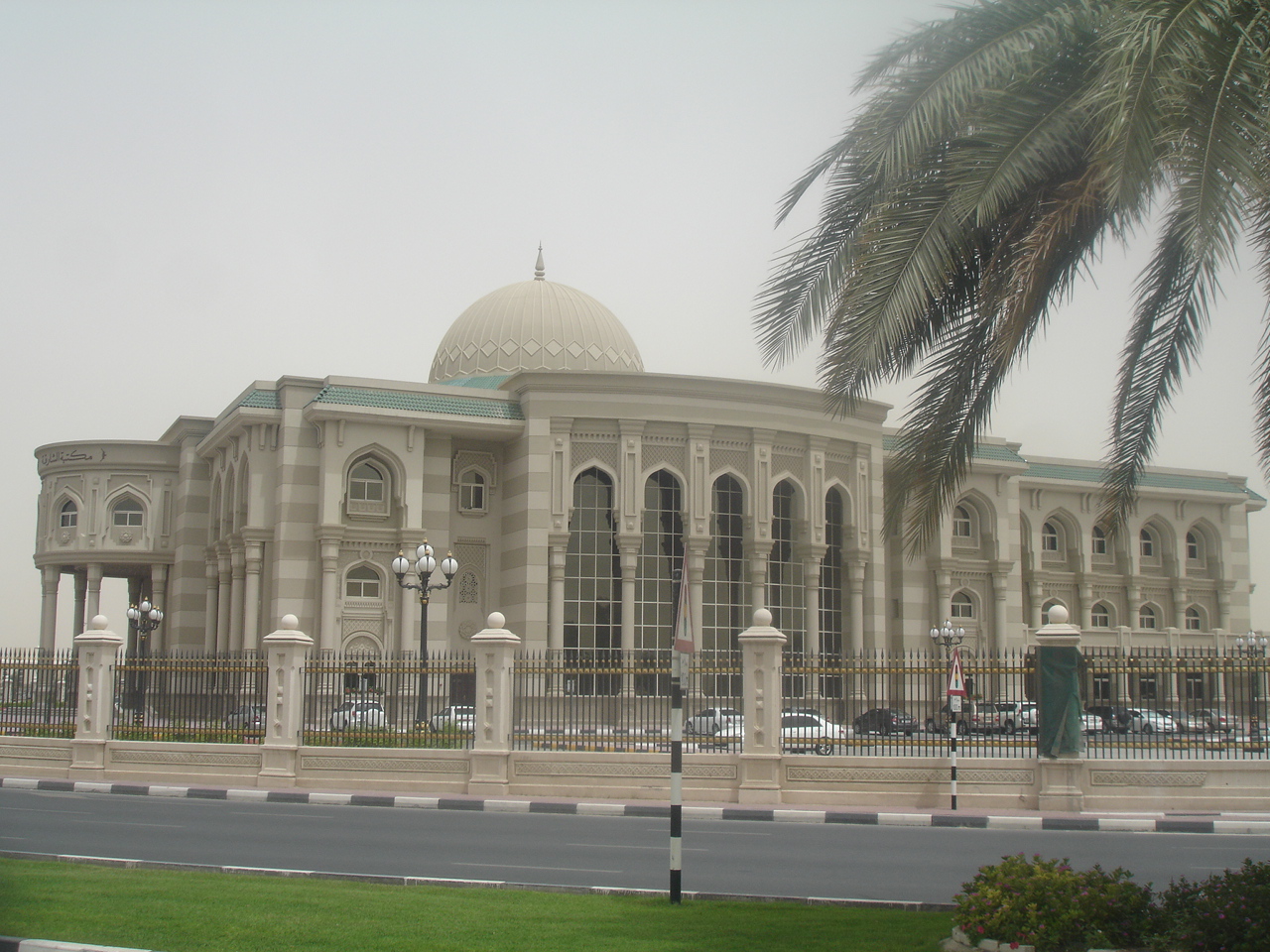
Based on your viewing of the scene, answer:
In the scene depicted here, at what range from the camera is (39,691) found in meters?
20.6

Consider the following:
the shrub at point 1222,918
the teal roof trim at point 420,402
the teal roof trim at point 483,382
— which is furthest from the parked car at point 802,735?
the teal roof trim at point 483,382

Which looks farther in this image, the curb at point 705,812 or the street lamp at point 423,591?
the street lamp at point 423,591

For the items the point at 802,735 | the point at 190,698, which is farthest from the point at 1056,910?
the point at 190,698

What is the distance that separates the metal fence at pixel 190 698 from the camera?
19.2 metres

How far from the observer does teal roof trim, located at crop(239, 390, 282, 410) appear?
37.0 m

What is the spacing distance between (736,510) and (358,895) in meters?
29.3

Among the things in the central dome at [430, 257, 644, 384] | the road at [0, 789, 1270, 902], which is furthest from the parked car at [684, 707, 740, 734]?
the central dome at [430, 257, 644, 384]

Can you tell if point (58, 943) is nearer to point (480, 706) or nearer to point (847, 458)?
point (480, 706)

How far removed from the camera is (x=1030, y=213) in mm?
8641

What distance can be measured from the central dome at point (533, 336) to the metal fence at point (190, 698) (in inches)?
901

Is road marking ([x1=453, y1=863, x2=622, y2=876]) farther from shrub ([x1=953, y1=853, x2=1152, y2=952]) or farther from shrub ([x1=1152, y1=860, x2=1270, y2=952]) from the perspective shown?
shrub ([x1=1152, y1=860, x2=1270, y2=952])

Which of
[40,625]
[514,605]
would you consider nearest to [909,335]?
[514,605]

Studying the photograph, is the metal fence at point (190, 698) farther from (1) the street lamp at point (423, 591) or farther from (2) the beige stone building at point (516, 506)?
(2) the beige stone building at point (516, 506)

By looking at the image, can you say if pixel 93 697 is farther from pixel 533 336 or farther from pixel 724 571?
pixel 533 336
